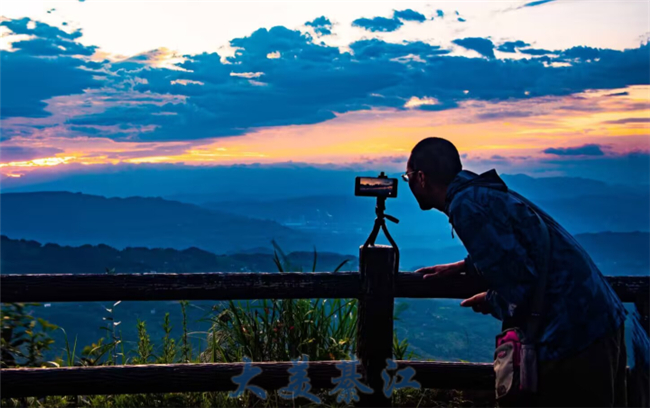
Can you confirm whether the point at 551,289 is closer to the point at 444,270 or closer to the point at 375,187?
the point at 444,270

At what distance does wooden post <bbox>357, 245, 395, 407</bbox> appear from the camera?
468 cm

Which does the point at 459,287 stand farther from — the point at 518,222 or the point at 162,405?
the point at 162,405

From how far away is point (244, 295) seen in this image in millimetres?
4707

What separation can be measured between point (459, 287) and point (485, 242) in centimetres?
136

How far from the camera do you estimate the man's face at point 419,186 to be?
3.74 m

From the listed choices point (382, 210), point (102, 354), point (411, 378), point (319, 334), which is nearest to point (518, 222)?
point (382, 210)

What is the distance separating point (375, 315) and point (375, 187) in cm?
93

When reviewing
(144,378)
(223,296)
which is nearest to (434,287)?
(223,296)

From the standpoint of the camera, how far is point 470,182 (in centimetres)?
358

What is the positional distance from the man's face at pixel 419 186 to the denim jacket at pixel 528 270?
256mm

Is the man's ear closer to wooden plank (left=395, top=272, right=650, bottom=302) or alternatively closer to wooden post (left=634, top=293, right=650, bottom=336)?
wooden plank (left=395, top=272, right=650, bottom=302)

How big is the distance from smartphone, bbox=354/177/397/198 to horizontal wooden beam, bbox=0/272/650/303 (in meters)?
0.64

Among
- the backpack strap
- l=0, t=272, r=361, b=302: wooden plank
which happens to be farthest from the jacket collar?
l=0, t=272, r=361, b=302: wooden plank

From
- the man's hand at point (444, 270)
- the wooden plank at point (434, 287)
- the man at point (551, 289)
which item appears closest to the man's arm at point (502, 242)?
the man at point (551, 289)
